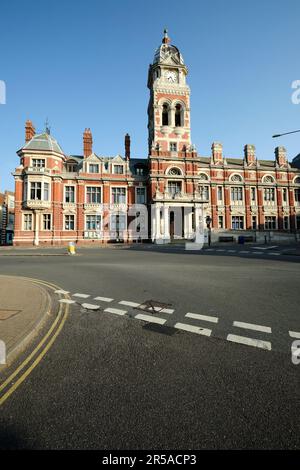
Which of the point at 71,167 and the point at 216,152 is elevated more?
the point at 216,152

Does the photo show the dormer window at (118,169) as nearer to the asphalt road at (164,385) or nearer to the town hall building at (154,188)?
the town hall building at (154,188)

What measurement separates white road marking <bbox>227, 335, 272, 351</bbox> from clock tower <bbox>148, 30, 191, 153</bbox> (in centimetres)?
3755

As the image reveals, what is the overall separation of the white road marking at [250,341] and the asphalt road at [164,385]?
3 cm

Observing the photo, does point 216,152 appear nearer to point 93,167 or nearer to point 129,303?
point 93,167

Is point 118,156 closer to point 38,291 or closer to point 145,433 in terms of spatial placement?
point 38,291

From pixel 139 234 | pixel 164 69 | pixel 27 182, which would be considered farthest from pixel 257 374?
pixel 164 69

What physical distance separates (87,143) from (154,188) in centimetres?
1449

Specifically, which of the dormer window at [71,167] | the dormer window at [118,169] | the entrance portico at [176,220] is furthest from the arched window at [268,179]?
the dormer window at [71,167]

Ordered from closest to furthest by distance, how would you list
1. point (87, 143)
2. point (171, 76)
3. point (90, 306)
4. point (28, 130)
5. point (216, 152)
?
1. point (90, 306)
2. point (28, 130)
3. point (87, 143)
4. point (171, 76)
5. point (216, 152)

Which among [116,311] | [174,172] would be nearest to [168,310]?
[116,311]

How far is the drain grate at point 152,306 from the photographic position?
575 centimetres

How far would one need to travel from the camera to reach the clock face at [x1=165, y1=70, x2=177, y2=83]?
39.3m

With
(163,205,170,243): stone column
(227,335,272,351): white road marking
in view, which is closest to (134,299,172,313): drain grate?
(227,335,272,351): white road marking

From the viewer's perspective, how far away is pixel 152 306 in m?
6.00
